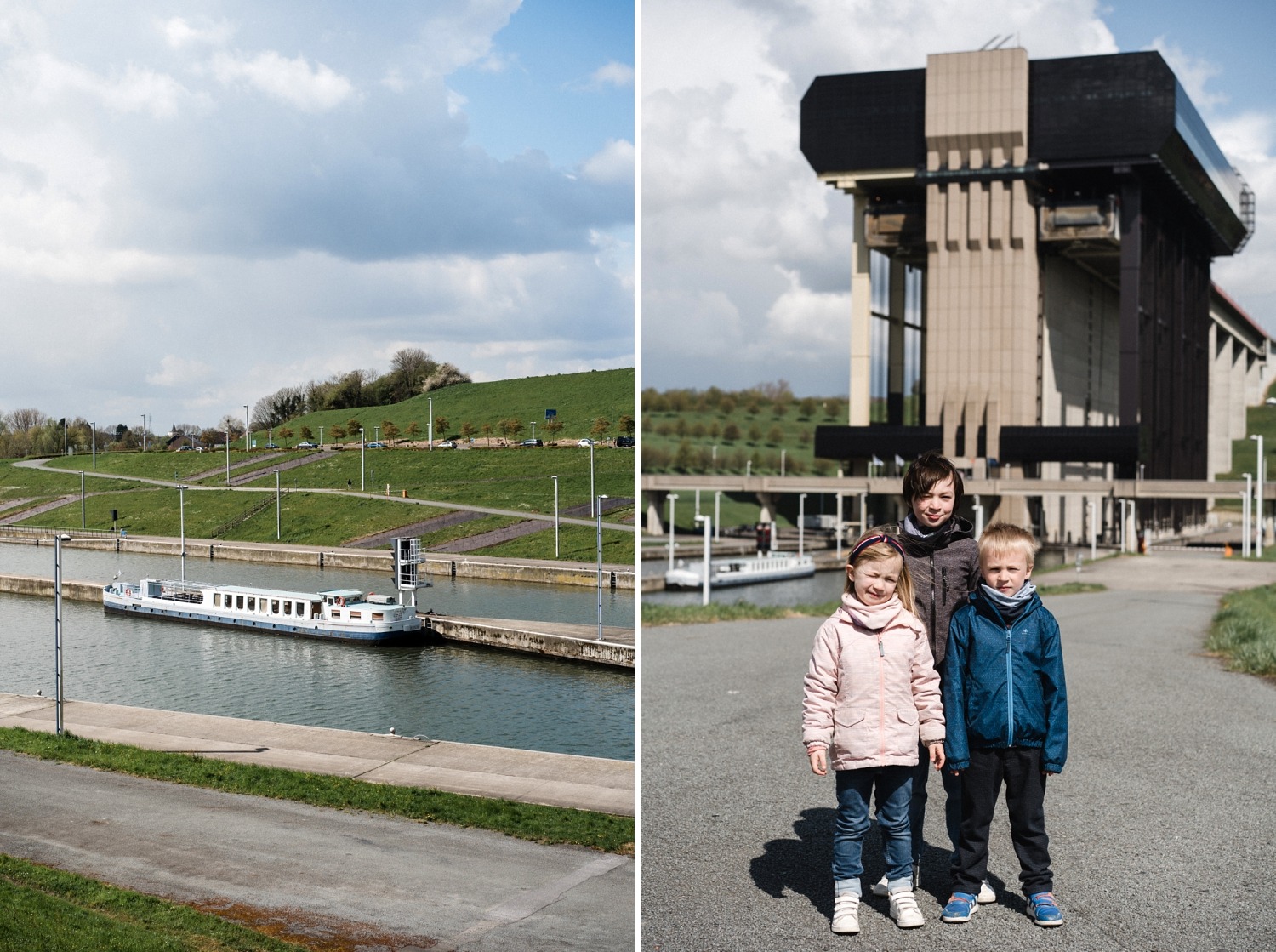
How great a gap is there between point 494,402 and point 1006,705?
10.5 metres

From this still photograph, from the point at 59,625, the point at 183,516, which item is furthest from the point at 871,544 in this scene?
the point at 59,625

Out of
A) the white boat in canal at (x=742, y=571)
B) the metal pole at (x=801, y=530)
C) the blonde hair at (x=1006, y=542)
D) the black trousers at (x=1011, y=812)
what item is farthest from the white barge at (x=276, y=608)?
the metal pole at (x=801, y=530)

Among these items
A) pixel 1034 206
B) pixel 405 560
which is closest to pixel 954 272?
pixel 1034 206

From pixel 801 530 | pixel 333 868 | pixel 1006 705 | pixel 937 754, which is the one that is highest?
pixel 1006 705

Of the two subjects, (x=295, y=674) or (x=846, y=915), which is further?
(x=295, y=674)

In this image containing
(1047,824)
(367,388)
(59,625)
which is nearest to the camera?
(1047,824)

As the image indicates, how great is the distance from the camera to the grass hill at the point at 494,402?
13508 mm

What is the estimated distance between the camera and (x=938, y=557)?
17.6 feet

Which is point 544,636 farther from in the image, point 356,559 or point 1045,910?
point 1045,910

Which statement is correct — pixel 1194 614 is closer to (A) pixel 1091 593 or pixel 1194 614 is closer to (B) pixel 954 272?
(A) pixel 1091 593

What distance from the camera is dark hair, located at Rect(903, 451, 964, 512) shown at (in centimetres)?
530

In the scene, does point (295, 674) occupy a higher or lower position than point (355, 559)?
lower

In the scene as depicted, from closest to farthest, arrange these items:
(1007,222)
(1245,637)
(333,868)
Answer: (333,868) < (1245,637) < (1007,222)

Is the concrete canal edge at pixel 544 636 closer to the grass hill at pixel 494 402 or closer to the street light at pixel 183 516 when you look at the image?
the grass hill at pixel 494 402
